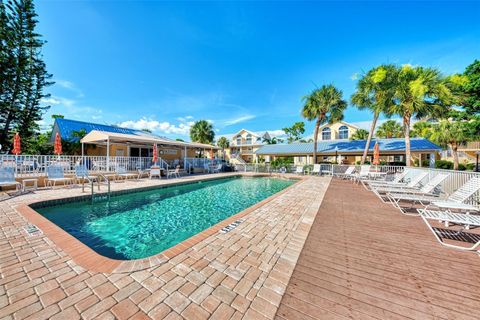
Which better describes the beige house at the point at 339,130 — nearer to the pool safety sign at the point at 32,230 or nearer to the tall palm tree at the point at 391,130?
the tall palm tree at the point at 391,130

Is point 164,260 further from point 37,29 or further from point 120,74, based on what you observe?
point 37,29

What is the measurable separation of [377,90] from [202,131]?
87.0 feet

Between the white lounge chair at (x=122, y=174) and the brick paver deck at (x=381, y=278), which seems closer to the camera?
the brick paver deck at (x=381, y=278)

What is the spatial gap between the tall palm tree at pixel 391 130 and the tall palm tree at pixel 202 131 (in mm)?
30026

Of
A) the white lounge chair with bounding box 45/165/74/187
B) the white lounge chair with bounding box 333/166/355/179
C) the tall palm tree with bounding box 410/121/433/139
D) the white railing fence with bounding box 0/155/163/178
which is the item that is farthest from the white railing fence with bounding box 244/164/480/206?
the tall palm tree with bounding box 410/121/433/139

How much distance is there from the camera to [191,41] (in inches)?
595

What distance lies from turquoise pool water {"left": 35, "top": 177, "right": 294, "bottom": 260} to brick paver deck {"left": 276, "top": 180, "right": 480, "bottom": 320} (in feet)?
10.6

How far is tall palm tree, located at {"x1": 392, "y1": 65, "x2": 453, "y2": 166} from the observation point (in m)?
10.6

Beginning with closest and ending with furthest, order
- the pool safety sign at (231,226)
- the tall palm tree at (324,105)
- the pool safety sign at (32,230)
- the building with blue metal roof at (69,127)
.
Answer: the pool safety sign at (32,230)
the pool safety sign at (231,226)
the building with blue metal roof at (69,127)
the tall palm tree at (324,105)

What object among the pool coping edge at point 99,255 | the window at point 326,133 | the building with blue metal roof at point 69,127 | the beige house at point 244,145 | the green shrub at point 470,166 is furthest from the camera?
the beige house at point 244,145

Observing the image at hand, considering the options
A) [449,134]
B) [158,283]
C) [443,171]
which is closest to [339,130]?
[449,134]

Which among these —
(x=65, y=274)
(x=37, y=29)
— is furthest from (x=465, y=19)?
(x=37, y=29)

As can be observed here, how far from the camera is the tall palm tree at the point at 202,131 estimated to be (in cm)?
3366

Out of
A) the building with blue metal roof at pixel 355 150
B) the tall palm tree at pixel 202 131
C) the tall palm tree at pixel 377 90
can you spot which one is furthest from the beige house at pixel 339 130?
the tall palm tree at pixel 202 131
